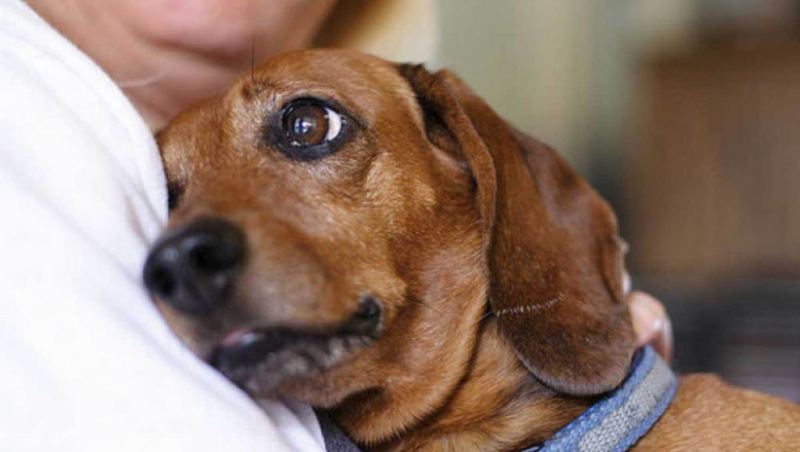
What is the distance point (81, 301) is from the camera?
940 millimetres

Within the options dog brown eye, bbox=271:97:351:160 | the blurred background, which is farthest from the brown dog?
the blurred background

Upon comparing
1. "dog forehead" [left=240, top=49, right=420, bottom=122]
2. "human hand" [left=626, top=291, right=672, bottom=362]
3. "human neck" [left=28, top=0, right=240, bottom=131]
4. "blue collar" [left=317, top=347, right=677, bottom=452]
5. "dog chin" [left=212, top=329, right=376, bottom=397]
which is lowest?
"human hand" [left=626, top=291, right=672, bottom=362]

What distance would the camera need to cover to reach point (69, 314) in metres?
0.93

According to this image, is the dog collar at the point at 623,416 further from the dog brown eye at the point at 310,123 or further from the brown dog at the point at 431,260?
the dog brown eye at the point at 310,123

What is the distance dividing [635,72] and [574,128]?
0.75m

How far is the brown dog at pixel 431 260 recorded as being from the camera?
1319 millimetres

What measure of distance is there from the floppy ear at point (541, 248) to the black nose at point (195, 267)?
0.46m

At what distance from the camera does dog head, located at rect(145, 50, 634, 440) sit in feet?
3.95

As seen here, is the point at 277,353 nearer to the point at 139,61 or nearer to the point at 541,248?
the point at 541,248

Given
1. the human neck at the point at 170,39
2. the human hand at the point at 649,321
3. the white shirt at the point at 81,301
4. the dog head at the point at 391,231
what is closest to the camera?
the white shirt at the point at 81,301

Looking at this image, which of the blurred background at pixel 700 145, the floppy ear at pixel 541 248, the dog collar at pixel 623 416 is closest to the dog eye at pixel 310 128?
the floppy ear at pixel 541 248

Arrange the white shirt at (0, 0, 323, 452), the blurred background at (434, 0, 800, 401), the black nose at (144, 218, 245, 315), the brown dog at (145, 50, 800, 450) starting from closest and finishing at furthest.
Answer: the white shirt at (0, 0, 323, 452) → the black nose at (144, 218, 245, 315) → the brown dog at (145, 50, 800, 450) → the blurred background at (434, 0, 800, 401)

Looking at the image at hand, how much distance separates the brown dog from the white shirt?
0.18 meters

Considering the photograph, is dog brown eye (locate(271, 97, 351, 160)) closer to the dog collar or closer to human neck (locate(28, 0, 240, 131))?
human neck (locate(28, 0, 240, 131))
